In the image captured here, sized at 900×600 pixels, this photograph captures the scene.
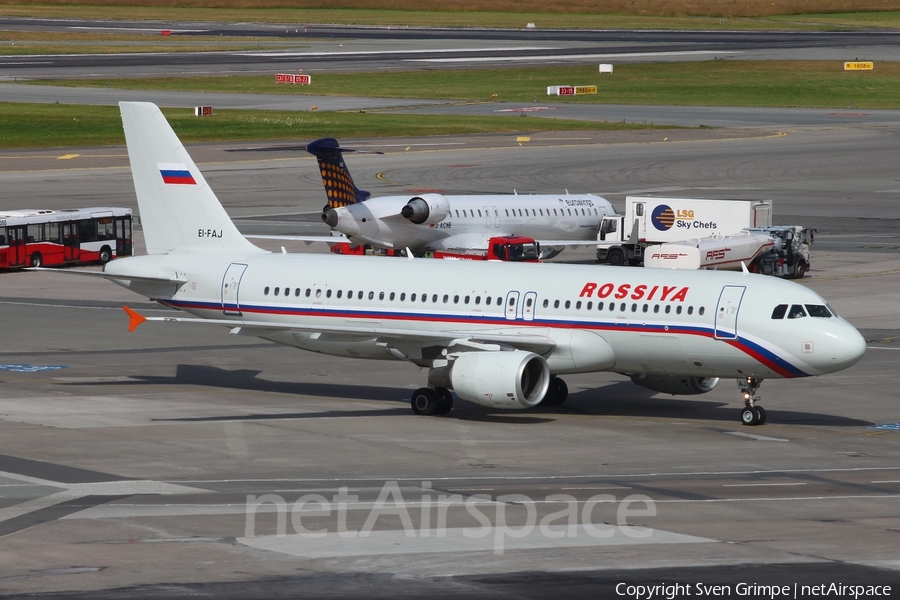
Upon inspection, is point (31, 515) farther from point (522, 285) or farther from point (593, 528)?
point (522, 285)

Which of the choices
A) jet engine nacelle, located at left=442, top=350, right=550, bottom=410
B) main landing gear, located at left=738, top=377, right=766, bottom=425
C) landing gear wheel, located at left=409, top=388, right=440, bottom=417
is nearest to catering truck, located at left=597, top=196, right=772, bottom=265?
landing gear wheel, located at left=409, top=388, right=440, bottom=417

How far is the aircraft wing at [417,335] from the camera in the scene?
40844mm

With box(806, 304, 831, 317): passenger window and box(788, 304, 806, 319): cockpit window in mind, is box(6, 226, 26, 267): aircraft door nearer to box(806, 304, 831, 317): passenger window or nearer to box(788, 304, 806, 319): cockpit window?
box(788, 304, 806, 319): cockpit window

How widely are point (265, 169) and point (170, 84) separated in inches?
2368

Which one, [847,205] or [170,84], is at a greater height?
[170,84]

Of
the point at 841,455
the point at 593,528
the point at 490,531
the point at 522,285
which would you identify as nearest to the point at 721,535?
the point at 593,528

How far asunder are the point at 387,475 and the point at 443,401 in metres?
8.35

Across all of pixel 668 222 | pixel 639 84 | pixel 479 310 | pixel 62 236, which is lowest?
pixel 479 310

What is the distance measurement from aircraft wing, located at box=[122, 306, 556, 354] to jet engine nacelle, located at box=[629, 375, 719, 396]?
3737 mm

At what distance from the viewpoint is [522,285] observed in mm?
41938

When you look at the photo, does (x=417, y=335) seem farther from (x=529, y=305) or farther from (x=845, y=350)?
(x=845, y=350)

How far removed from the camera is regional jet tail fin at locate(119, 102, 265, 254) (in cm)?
4700

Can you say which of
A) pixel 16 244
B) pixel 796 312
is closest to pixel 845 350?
pixel 796 312

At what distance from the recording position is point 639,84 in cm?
18125
